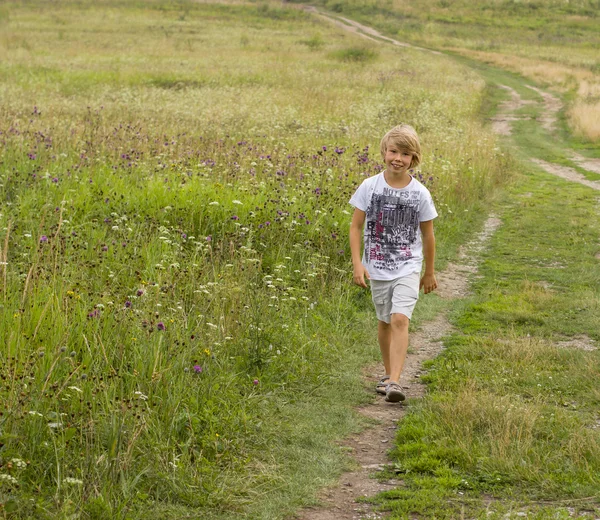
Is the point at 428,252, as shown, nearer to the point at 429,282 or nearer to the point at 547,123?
the point at 429,282

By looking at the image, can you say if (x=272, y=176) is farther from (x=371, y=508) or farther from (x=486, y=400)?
(x=371, y=508)

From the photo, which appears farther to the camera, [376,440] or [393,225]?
[393,225]

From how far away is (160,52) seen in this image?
130 ft

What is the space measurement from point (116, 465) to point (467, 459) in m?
1.91

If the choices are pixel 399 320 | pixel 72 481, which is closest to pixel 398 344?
pixel 399 320

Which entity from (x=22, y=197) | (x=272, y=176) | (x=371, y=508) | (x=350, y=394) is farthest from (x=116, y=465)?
(x=272, y=176)

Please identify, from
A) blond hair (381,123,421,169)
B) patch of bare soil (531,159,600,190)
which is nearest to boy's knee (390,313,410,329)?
blond hair (381,123,421,169)

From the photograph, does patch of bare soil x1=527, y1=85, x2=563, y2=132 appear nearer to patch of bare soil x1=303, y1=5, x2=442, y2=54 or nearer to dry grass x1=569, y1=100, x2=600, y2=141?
dry grass x1=569, y1=100, x2=600, y2=141

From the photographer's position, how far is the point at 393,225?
6.02m

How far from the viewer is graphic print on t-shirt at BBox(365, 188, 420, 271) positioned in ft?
19.7

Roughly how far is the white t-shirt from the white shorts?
0.16 feet

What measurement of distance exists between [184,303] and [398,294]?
1.53 m

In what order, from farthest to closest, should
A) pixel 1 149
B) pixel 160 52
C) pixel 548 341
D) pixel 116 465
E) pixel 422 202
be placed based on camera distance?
1. pixel 160 52
2. pixel 1 149
3. pixel 548 341
4. pixel 422 202
5. pixel 116 465

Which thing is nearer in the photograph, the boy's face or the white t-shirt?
the boy's face
